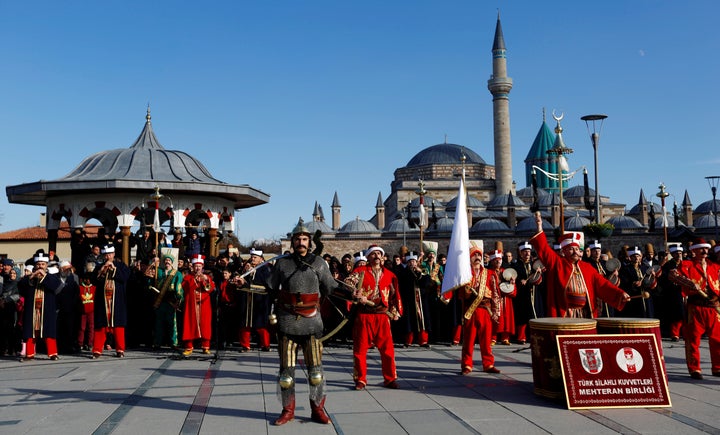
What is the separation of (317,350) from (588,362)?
2678 mm

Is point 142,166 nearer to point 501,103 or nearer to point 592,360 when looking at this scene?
point 592,360

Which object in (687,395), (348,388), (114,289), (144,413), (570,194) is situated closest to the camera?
(144,413)

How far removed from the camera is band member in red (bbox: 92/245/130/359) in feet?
34.9

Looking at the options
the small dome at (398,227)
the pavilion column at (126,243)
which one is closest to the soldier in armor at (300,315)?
the pavilion column at (126,243)

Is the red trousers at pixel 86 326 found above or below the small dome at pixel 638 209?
below

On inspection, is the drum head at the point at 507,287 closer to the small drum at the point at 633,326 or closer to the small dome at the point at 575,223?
the small drum at the point at 633,326

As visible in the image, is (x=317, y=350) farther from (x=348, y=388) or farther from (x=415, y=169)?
(x=415, y=169)

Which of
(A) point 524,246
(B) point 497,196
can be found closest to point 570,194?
(B) point 497,196

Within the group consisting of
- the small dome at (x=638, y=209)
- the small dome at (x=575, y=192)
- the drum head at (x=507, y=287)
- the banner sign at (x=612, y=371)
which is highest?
the small dome at (x=575, y=192)

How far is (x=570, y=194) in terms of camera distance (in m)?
77.8

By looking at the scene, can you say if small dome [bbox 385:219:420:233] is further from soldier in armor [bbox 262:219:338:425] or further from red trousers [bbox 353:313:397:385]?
soldier in armor [bbox 262:219:338:425]

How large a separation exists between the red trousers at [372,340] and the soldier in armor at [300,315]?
1.36 meters

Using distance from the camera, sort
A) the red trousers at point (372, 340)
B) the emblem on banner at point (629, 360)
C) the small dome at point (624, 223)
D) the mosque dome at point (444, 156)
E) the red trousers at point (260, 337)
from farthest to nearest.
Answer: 1. the mosque dome at point (444, 156)
2. the small dome at point (624, 223)
3. the red trousers at point (260, 337)
4. the red trousers at point (372, 340)
5. the emblem on banner at point (629, 360)

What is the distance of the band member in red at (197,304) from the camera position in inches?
416
